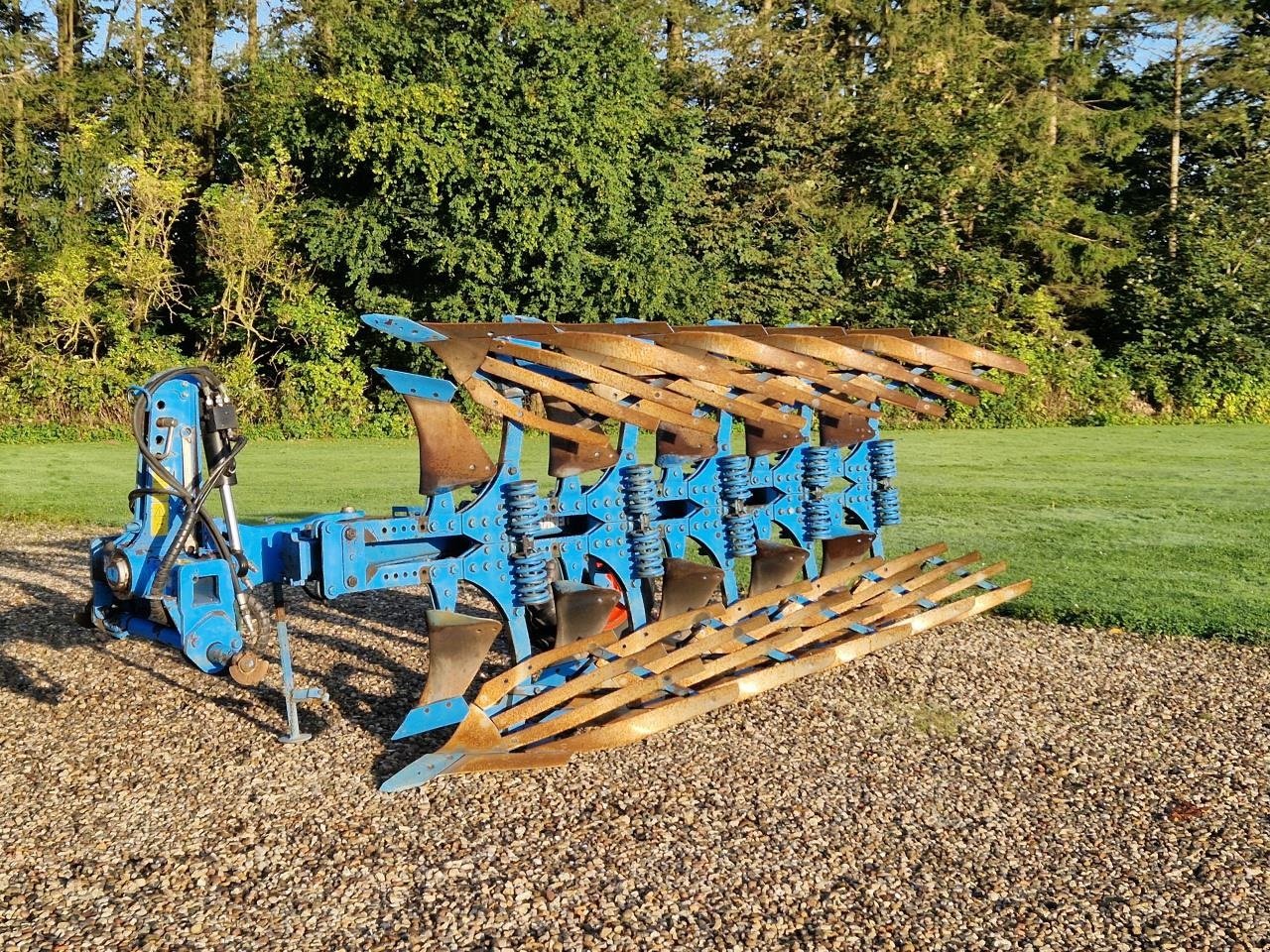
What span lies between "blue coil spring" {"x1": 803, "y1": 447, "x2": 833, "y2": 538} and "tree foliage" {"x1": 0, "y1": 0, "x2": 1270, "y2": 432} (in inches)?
609

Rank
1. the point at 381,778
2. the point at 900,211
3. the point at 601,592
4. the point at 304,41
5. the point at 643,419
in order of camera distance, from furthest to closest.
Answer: the point at 900,211, the point at 304,41, the point at 601,592, the point at 643,419, the point at 381,778

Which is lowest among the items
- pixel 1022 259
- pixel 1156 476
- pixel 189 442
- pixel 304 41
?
pixel 1156 476

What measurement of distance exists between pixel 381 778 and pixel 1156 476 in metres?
13.7

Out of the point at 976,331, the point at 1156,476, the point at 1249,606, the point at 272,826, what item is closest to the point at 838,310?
the point at 976,331

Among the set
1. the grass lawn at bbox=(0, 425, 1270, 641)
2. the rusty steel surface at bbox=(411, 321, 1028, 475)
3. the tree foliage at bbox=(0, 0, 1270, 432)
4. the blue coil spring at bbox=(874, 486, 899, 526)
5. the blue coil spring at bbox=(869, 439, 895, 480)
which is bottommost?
the grass lawn at bbox=(0, 425, 1270, 641)

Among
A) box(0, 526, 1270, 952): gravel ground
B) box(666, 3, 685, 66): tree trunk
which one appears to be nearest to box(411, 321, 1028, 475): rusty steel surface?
box(0, 526, 1270, 952): gravel ground

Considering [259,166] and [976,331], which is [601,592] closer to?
[259,166]

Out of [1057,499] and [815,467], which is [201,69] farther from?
[815,467]

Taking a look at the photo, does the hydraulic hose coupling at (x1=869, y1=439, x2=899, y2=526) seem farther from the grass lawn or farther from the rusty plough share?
the grass lawn

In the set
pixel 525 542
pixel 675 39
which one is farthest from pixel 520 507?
pixel 675 39

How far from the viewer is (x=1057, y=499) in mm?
13883

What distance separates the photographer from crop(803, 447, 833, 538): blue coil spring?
7.53 m

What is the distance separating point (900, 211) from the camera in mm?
28375

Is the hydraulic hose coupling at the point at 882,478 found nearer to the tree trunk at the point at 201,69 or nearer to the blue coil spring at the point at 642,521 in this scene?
the blue coil spring at the point at 642,521
